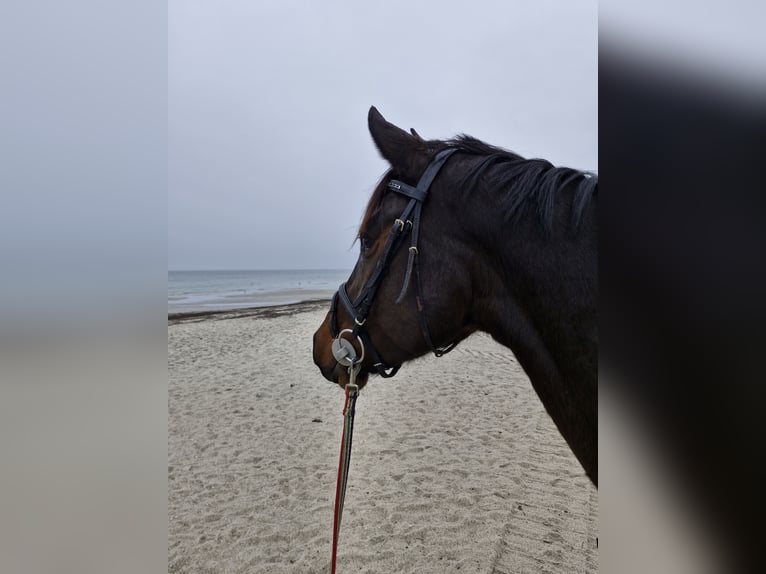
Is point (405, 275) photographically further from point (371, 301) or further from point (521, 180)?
point (521, 180)

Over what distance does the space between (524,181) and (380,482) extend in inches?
142

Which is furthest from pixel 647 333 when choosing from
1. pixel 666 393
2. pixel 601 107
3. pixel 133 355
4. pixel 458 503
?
pixel 458 503

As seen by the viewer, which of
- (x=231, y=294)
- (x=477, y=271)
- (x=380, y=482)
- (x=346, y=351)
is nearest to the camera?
(x=477, y=271)

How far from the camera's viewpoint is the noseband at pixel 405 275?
4.93 ft

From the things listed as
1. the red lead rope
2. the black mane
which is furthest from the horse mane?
the red lead rope

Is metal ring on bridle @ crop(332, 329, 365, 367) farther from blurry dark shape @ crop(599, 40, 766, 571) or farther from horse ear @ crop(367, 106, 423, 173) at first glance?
blurry dark shape @ crop(599, 40, 766, 571)

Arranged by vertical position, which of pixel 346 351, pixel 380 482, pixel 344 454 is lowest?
pixel 380 482

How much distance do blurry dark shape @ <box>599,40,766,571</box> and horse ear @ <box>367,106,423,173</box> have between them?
1132mm

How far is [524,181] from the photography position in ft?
4.36

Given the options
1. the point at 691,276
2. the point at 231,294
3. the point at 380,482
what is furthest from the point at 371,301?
the point at 231,294

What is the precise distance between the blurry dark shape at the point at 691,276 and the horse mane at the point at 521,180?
0.76m

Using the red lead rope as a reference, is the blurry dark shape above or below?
above

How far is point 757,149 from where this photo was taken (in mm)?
400

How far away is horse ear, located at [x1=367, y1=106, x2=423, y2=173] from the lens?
5.14 ft
